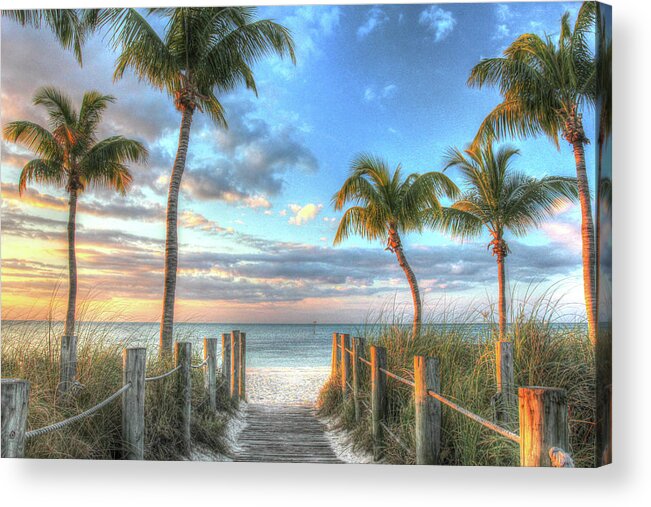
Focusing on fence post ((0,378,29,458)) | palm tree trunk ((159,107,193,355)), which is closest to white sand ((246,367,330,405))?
palm tree trunk ((159,107,193,355))

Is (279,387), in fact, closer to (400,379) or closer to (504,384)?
(400,379)

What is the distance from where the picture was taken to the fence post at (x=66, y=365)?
5566 millimetres

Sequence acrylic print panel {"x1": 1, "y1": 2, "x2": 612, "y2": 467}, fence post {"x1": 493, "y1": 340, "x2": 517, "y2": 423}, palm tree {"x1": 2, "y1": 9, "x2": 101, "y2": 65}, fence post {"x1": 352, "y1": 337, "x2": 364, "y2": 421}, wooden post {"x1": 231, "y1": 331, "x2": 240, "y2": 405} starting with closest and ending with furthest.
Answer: fence post {"x1": 493, "y1": 340, "x2": 517, "y2": 423}
acrylic print panel {"x1": 1, "y1": 2, "x2": 612, "y2": 467}
palm tree {"x1": 2, "y1": 9, "x2": 101, "y2": 65}
fence post {"x1": 352, "y1": 337, "x2": 364, "y2": 421}
wooden post {"x1": 231, "y1": 331, "x2": 240, "y2": 405}

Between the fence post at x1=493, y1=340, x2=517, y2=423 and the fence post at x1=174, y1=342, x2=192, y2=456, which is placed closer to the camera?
the fence post at x1=493, y1=340, x2=517, y2=423

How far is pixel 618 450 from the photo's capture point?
216 inches

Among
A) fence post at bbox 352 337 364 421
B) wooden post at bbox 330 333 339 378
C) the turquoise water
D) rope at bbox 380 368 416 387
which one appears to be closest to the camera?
rope at bbox 380 368 416 387

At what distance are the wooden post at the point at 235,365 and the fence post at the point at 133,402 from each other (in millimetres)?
1849

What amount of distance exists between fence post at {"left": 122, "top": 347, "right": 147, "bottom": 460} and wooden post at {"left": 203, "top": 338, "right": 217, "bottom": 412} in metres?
1.62

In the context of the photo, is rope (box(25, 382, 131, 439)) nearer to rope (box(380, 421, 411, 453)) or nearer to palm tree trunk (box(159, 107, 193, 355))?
palm tree trunk (box(159, 107, 193, 355))

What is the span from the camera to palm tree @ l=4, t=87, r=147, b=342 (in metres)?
6.14

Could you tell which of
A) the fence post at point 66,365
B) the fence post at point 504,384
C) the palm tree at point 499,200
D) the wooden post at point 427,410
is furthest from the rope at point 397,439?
the fence post at point 66,365

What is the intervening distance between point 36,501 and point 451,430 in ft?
12.1

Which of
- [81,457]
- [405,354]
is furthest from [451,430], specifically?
[81,457]

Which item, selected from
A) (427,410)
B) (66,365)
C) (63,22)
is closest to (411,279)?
(427,410)
